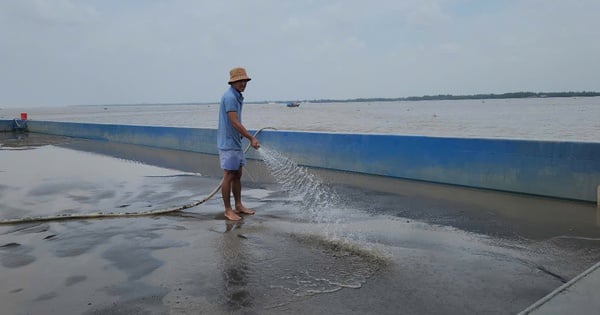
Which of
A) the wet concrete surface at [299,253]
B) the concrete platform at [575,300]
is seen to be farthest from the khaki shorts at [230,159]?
the concrete platform at [575,300]

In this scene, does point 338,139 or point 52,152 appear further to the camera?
point 52,152

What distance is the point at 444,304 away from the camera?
10.1 ft

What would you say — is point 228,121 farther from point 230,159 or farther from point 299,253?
point 299,253

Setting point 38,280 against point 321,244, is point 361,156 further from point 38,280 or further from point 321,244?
point 38,280

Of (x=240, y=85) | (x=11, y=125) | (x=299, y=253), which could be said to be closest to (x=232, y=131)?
(x=240, y=85)

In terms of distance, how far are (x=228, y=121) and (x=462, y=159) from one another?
4199 millimetres

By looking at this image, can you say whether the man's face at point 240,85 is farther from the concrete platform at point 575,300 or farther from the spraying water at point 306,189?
the concrete platform at point 575,300

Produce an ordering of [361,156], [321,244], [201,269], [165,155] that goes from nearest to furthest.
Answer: [201,269], [321,244], [361,156], [165,155]

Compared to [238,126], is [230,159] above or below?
below

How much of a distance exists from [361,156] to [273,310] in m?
6.28

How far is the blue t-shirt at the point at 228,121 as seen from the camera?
545 centimetres

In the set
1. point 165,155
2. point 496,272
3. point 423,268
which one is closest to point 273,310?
point 423,268

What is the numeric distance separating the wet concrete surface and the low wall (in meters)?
0.28

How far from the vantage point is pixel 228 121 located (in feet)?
18.2
